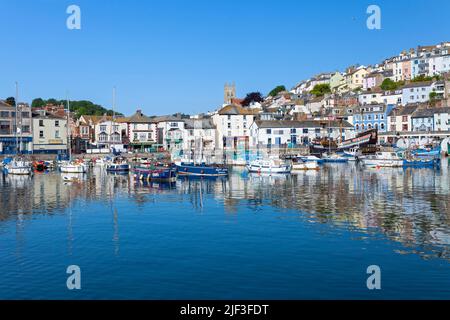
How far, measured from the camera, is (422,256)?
75.4 feet

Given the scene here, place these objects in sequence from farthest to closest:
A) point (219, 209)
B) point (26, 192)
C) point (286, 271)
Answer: point (26, 192)
point (219, 209)
point (286, 271)

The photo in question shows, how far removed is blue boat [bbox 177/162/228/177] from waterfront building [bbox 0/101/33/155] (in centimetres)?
4957

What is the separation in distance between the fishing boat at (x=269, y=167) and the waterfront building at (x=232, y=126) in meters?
44.7

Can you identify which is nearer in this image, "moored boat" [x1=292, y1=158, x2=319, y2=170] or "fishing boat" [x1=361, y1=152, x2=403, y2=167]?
"moored boat" [x1=292, y1=158, x2=319, y2=170]

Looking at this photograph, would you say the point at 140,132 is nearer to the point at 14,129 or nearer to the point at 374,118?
the point at 14,129

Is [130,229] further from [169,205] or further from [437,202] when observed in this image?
[437,202]

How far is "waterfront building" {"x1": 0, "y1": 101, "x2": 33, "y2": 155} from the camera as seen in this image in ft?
348

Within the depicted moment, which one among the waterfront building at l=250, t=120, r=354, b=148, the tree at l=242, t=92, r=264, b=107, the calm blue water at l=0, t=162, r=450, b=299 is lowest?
the calm blue water at l=0, t=162, r=450, b=299

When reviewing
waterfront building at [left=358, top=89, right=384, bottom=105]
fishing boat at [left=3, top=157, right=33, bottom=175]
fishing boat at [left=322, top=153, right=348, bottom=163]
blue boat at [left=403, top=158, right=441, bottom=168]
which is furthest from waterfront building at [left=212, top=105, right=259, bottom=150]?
fishing boat at [left=3, top=157, right=33, bottom=175]

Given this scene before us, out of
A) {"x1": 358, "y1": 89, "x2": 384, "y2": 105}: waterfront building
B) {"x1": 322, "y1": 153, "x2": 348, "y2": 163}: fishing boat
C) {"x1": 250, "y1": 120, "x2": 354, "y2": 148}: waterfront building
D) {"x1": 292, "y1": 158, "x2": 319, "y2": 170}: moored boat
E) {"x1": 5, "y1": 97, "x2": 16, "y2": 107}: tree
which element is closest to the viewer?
{"x1": 292, "y1": 158, "x2": 319, "y2": 170}: moored boat

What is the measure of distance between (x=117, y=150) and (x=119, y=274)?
98.5 m

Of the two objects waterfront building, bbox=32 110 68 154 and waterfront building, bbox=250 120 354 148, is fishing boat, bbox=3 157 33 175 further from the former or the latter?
waterfront building, bbox=250 120 354 148

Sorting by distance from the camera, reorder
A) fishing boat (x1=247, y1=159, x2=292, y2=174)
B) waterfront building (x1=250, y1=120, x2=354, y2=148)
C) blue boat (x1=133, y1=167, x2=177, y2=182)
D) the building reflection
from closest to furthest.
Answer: the building reflection → blue boat (x1=133, y1=167, x2=177, y2=182) → fishing boat (x1=247, y1=159, x2=292, y2=174) → waterfront building (x1=250, y1=120, x2=354, y2=148)
